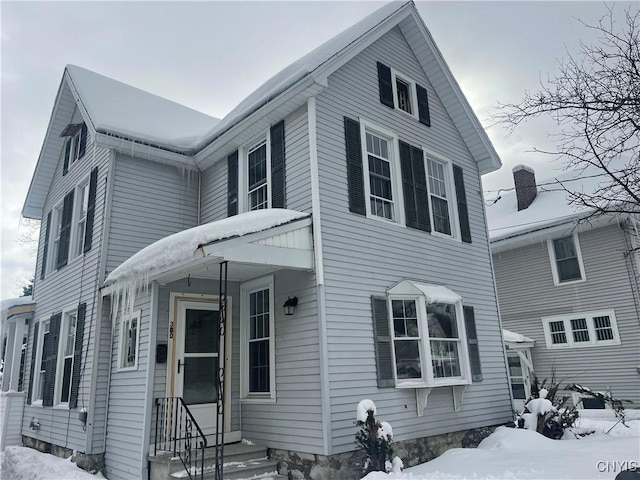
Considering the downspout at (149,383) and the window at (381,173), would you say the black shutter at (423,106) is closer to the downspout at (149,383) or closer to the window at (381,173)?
the window at (381,173)

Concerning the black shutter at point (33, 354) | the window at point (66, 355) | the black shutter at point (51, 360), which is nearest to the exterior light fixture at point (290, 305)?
the window at point (66, 355)

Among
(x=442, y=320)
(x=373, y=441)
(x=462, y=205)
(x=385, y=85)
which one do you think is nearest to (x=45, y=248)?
(x=385, y=85)

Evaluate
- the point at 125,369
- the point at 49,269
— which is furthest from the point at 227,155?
the point at 49,269

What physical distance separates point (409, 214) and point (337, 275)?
90.0 inches

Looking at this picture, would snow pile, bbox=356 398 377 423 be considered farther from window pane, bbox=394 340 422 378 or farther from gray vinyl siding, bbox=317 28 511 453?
window pane, bbox=394 340 422 378

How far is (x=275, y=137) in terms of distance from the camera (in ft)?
25.6

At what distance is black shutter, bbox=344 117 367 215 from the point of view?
731 cm

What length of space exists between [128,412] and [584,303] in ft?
40.3

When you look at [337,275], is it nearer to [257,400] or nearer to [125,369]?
[257,400]

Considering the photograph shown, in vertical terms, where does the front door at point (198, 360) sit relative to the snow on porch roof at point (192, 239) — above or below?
below

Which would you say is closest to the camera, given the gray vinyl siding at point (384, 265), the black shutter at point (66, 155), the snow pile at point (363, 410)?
the snow pile at point (363, 410)

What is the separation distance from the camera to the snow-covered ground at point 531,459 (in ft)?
18.0

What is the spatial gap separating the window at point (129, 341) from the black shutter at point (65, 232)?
128 inches

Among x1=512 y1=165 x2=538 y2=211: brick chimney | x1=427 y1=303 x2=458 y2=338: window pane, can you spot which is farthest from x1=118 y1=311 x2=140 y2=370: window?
x1=512 y1=165 x2=538 y2=211: brick chimney
